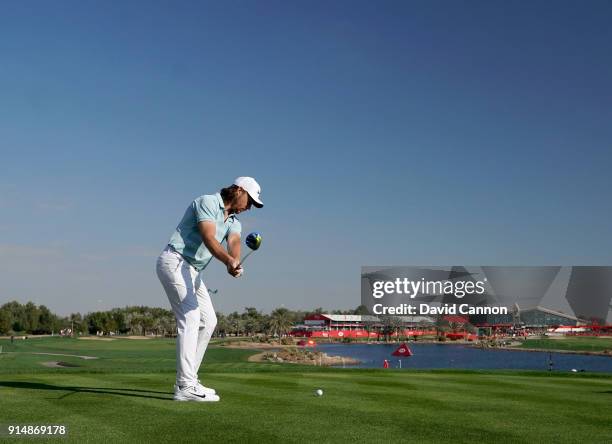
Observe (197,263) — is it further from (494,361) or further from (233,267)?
(494,361)

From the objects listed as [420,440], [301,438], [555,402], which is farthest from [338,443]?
[555,402]

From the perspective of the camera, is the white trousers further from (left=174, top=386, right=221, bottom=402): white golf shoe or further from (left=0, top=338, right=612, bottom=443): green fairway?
(left=0, top=338, right=612, bottom=443): green fairway

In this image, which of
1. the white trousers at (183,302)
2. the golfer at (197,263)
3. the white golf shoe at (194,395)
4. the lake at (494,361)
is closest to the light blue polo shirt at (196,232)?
the golfer at (197,263)

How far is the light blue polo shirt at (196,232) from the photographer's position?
7836 millimetres

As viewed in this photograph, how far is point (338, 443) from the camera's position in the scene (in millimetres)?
5211

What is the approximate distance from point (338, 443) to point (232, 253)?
371 centimetres

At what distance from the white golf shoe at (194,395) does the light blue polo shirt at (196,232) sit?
61.3 inches

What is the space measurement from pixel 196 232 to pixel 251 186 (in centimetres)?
97

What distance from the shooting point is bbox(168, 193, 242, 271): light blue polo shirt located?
25.7 ft

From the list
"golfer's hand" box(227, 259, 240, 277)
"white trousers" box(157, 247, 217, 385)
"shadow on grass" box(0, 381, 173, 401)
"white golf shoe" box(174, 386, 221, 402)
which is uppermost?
"golfer's hand" box(227, 259, 240, 277)

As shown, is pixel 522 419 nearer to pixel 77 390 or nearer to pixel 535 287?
pixel 77 390

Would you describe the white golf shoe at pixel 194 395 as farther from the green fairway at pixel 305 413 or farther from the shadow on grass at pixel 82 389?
the shadow on grass at pixel 82 389

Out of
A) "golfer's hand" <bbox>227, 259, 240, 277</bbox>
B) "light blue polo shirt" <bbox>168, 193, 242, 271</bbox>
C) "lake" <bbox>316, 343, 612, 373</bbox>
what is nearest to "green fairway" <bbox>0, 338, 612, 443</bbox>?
"golfer's hand" <bbox>227, 259, 240, 277</bbox>

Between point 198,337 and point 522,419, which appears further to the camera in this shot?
point 198,337
